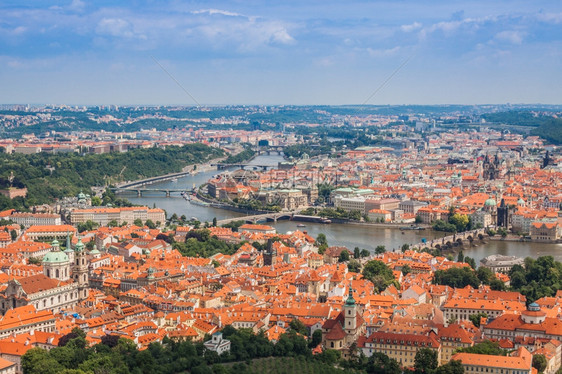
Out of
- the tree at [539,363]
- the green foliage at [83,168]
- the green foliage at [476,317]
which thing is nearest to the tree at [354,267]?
the green foliage at [476,317]

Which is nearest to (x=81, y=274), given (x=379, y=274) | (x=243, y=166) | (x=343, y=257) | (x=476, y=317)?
(x=379, y=274)

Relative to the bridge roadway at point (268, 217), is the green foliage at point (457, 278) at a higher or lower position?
higher

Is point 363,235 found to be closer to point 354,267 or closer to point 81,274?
point 354,267

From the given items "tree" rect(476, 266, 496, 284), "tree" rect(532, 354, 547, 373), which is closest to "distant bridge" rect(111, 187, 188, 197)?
"tree" rect(476, 266, 496, 284)

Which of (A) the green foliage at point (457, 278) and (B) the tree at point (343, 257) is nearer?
(A) the green foliage at point (457, 278)

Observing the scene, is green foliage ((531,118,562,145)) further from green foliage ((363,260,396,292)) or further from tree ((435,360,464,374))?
tree ((435,360,464,374))

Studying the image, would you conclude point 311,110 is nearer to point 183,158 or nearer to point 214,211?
point 183,158

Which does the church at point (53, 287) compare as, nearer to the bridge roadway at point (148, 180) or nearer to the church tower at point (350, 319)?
the church tower at point (350, 319)
